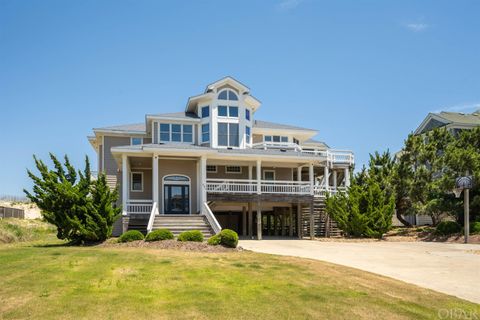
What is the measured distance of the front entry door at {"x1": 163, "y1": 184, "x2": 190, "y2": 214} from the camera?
1228 inches

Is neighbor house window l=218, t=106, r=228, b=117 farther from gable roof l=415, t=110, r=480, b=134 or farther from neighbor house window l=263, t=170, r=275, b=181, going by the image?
gable roof l=415, t=110, r=480, b=134

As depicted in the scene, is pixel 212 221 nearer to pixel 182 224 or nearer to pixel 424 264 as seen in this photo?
pixel 182 224

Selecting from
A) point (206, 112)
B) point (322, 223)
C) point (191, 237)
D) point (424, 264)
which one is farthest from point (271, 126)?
point (424, 264)

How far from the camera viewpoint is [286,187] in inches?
1271

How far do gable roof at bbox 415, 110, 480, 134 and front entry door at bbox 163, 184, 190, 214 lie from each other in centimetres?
2638

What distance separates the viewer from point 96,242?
2202 centimetres

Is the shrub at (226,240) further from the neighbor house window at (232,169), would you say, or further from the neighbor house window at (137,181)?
the neighbor house window at (137,181)

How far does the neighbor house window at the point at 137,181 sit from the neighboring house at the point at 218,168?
71 mm

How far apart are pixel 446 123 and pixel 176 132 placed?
Result: 2575 centimetres

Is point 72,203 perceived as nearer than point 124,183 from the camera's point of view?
Yes

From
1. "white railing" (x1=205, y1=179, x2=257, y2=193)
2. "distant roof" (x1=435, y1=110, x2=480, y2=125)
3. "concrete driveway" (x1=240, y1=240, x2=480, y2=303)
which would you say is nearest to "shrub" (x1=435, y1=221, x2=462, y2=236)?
"concrete driveway" (x1=240, y1=240, x2=480, y2=303)

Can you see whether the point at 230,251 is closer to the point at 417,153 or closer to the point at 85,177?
the point at 85,177

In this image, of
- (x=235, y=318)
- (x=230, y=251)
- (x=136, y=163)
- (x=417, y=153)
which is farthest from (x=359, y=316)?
(x=417, y=153)

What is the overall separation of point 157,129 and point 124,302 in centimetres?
2433
